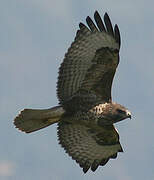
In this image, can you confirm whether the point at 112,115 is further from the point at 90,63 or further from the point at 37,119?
the point at 37,119

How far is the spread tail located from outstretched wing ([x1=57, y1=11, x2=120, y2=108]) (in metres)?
0.32

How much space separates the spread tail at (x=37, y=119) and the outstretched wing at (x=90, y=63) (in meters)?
0.32

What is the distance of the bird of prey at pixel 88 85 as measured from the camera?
16.2 meters

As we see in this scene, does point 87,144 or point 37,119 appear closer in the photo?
point 37,119

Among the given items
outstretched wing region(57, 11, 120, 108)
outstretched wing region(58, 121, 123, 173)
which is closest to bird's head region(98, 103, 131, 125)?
outstretched wing region(57, 11, 120, 108)

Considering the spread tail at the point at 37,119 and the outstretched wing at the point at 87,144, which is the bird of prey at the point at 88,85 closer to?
the spread tail at the point at 37,119

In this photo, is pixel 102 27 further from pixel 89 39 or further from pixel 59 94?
pixel 59 94

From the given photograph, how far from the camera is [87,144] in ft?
57.6

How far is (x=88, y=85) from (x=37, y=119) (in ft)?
4.53

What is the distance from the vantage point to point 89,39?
1642 cm

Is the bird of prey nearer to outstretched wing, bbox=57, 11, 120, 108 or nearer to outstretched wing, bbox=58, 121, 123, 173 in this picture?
outstretched wing, bbox=57, 11, 120, 108

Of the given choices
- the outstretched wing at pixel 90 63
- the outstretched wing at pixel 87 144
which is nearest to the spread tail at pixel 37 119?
the outstretched wing at pixel 90 63

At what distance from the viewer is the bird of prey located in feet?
53.2

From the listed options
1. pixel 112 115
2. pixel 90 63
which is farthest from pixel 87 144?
pixel 90 63
